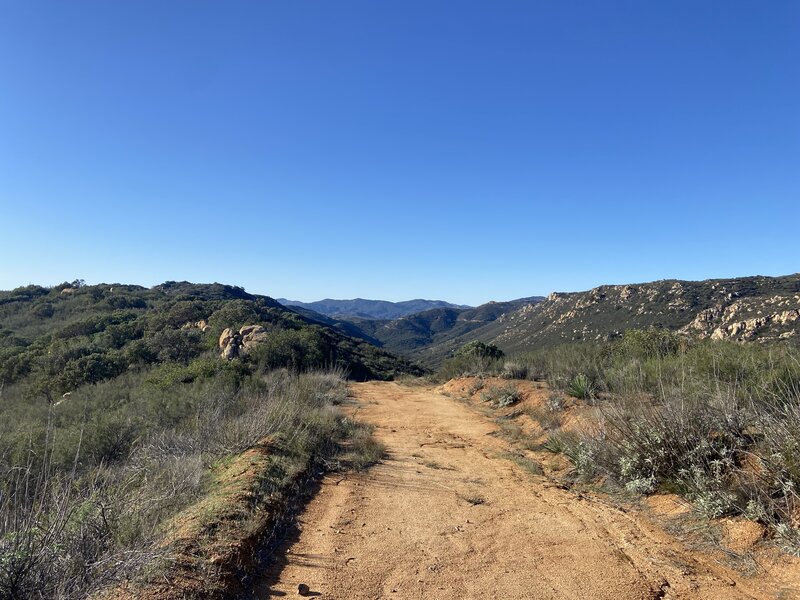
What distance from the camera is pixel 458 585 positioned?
3.95 m

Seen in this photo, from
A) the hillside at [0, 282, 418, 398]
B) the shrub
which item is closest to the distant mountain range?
the hillside at [0, 282, 418, 398]

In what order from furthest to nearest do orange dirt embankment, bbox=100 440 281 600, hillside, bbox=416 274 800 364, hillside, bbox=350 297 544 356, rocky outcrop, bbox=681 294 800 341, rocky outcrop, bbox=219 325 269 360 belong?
hillside, bbox=350 297 544 356 < hillside, bbox=416 274 800 364 < rocky outcrop, bbox=681 294 800 341 < rocky outcrop, bbox=219 325 269 360 < orange dirt embankment, bbox=100 440 281 600

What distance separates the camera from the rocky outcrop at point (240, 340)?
68.3 ft

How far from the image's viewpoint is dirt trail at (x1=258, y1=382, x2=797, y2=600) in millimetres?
3877

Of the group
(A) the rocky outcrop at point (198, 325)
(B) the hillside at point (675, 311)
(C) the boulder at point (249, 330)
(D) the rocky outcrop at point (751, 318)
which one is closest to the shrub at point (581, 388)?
(C) the boulder at point (249, 330)

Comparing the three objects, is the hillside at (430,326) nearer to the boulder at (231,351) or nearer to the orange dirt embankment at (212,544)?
the boulder at (231,351)

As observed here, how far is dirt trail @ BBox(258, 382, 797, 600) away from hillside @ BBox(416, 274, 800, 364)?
1142 inches

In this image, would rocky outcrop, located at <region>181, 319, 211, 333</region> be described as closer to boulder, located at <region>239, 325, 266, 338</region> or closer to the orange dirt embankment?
boulder, located at <region>239, 325, 266, 338</region>

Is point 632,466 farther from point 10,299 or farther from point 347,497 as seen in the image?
point 10,299

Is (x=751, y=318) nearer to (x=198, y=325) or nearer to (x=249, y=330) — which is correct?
(x=249, y=330)

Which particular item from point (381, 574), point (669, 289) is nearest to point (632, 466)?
point (381, 574)

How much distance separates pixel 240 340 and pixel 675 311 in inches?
1851

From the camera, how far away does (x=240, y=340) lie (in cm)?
2275

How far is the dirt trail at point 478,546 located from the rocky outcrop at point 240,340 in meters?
15.0
